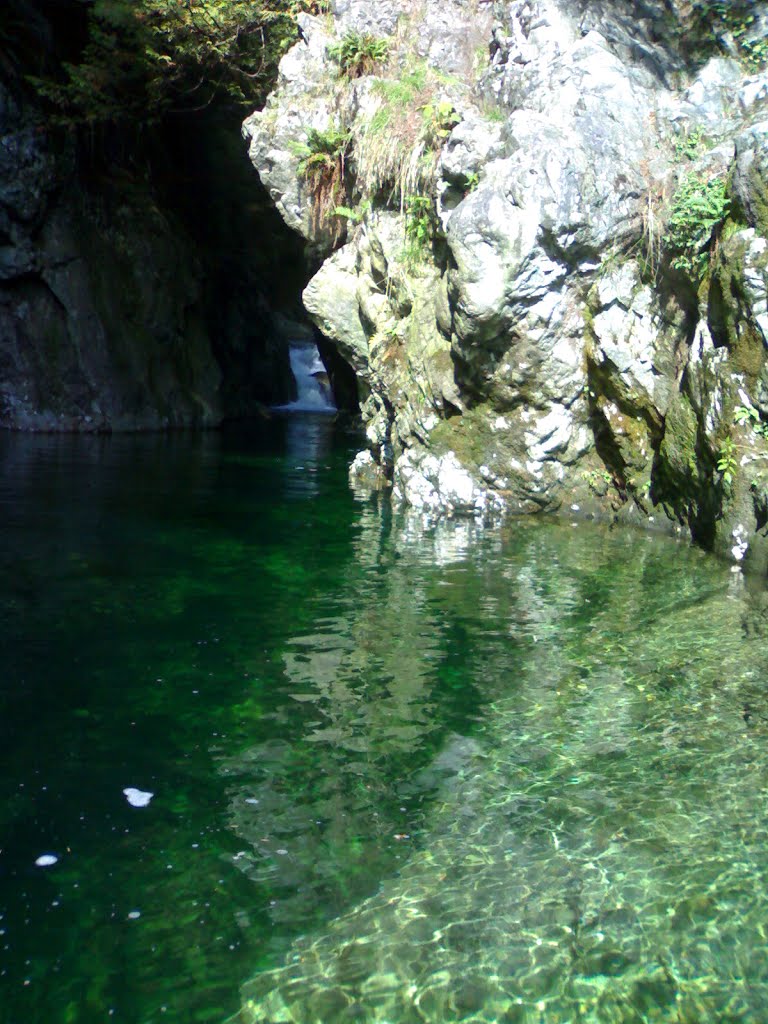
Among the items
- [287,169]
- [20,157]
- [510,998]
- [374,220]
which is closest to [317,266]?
[287,169]

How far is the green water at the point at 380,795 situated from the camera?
3301 mm

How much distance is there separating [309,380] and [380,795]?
40.6m

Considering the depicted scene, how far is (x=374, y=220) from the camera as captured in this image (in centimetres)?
1428

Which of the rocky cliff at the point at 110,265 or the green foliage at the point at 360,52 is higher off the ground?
the green foliage at the point at 360,52

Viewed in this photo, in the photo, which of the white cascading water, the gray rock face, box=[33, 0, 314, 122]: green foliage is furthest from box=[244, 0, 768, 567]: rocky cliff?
the white cascading water

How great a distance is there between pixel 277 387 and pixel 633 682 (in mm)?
35373

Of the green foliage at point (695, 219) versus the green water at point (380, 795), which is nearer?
the green water at point (380, 795)

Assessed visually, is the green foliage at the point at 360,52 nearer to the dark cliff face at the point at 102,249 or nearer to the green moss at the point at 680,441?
the green moss at the point at 680,441

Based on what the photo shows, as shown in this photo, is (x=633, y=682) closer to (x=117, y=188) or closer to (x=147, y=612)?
(x=147, y=612)

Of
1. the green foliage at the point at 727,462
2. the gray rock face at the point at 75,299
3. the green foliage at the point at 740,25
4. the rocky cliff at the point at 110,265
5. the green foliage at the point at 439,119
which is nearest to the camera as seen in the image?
the green foliage at the point at 727,462

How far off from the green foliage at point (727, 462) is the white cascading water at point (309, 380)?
31.7m

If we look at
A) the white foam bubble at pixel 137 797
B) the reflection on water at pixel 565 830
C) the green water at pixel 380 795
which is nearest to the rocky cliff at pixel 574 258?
the green water at pixel 380 795

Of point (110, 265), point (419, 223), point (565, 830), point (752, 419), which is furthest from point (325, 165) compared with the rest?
point (565, 830)

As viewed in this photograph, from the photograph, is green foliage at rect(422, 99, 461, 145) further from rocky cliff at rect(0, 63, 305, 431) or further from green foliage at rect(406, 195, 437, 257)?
rocky cliff at rect(0, 63, 305, 431)
